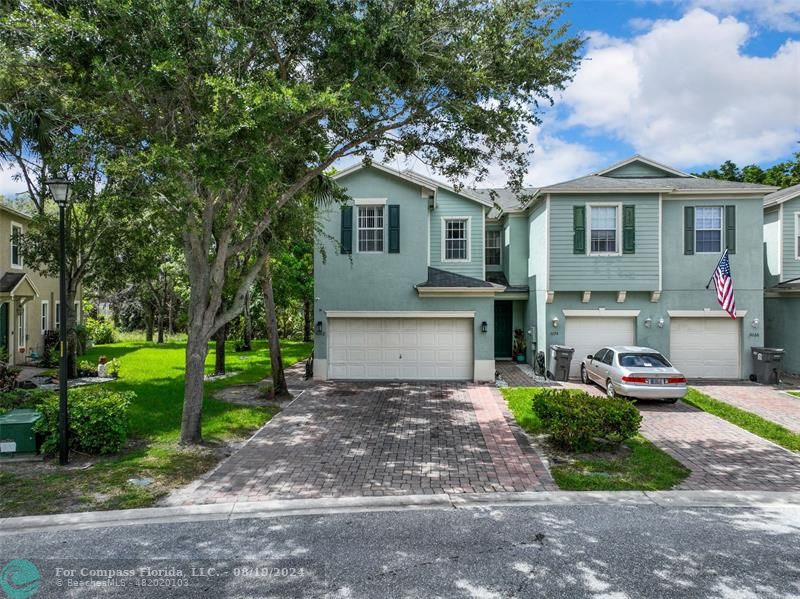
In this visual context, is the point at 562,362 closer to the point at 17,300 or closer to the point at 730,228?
the point at 730,228

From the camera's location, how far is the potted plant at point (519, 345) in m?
20.5

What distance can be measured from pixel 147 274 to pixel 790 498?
19094mm

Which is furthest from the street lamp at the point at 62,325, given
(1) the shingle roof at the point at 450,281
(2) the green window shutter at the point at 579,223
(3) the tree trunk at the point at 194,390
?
(2) the green window shutter at the point at 579,223

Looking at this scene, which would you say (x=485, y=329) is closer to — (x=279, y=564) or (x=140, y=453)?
(x=140, y=453)

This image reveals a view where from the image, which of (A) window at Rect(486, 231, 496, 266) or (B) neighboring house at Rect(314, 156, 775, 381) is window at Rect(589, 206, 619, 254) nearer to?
(B) neighboring house at Rect(314, 156, 775, 381)

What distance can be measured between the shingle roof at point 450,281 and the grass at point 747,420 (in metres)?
6.77

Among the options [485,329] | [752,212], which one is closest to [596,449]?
[485,329]

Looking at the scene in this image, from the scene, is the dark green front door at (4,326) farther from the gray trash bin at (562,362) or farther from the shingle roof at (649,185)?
the shingle roof at (649,185)

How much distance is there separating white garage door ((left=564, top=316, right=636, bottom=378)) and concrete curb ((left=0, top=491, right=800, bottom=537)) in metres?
9.91

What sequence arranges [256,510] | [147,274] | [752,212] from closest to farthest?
[256,510] → [752,212] → [147,274]

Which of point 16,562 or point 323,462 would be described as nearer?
point 16,562

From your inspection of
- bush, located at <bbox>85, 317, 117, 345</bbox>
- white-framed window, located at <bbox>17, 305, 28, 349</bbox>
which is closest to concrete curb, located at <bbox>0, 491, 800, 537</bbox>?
white-framed window, located at <bbox>17, 305, 28, 349</bbox>

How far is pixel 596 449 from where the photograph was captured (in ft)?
29.1

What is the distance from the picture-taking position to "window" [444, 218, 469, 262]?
18.3 metres
